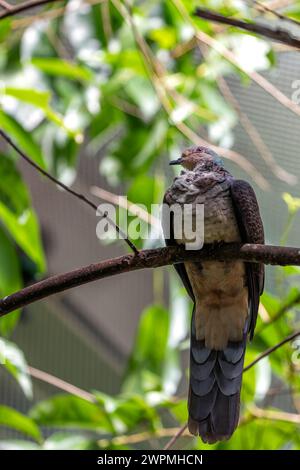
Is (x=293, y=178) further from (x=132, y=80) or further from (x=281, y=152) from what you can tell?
(x=132, y=80)

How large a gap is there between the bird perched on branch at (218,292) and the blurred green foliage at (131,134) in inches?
5.8

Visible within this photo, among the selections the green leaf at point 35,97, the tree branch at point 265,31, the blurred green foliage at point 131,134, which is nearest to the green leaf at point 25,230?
the blurred green foliage at point 131,134

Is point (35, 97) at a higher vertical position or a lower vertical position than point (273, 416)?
higher

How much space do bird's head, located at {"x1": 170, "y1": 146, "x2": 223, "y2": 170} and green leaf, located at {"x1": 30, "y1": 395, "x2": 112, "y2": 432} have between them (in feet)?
2.24

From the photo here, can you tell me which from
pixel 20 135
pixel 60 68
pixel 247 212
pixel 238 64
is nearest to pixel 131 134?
pixel 60 68

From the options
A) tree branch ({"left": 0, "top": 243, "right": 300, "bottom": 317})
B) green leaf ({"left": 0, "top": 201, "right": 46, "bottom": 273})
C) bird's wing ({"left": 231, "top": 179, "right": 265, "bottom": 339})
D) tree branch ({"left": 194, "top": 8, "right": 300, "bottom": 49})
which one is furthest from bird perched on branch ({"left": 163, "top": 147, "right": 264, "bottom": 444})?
tree branch ({"left": 194, "top": 8, "right": 300, "bottom": 49})

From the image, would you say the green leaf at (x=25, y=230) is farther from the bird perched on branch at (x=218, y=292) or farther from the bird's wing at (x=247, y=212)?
the bird's wing at (x=247, y=212)

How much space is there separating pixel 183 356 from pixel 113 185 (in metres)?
0.75

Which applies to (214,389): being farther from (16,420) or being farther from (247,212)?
(16,420)

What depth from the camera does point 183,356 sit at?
327 cm

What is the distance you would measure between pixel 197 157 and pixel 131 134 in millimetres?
862

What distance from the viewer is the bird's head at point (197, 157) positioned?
6.02 feet

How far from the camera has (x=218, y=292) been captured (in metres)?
1.75

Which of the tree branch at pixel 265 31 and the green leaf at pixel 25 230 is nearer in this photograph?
the tree branch at pixel 265 31
